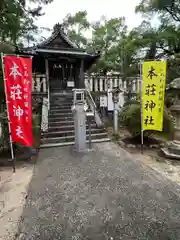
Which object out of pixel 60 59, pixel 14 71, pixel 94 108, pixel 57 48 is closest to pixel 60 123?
pixel 94 108

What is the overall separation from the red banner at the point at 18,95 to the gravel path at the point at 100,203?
105cm

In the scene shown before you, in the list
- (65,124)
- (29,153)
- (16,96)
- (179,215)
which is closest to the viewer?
(179,215)

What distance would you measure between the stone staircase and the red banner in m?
1.86

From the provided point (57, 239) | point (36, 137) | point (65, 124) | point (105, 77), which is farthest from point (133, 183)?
point (105, 77)

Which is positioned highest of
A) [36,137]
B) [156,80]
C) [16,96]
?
[156,80]

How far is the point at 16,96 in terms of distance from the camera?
4719mm

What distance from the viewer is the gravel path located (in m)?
2.41

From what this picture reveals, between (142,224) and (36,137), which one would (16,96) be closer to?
(36,137)

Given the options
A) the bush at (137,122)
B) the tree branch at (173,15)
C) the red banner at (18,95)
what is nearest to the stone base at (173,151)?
the bush at (137,122)

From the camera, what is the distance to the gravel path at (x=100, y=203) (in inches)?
95.0

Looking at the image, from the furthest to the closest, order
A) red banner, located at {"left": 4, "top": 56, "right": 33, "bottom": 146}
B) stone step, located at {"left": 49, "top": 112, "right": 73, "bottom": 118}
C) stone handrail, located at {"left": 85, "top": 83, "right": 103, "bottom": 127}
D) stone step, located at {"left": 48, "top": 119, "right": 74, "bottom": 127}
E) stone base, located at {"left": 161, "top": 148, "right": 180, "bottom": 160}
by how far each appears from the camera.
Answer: stone step, located at {"left": 49, "top": 112, "right": 73, "bottom": 118} → stone handrail, located at {"left": 85, "top": 83, "right": 103, "bottom": 127} → stone step, located at {"left": 48, "top": 119, "right": 74, "bottom": 127} → stone base, located at {"left": 161, "top": 148, "right": 180, "bottom": 160} → red banner, located at {"left": 4, "top": 56, "right": 33, "bottom": 146}

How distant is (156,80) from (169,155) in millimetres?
2301

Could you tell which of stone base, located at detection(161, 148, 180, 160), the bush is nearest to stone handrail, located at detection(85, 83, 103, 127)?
the bush

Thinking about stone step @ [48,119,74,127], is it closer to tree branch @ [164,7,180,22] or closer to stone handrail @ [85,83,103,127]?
stone handrail @ [85,83,103,127]
